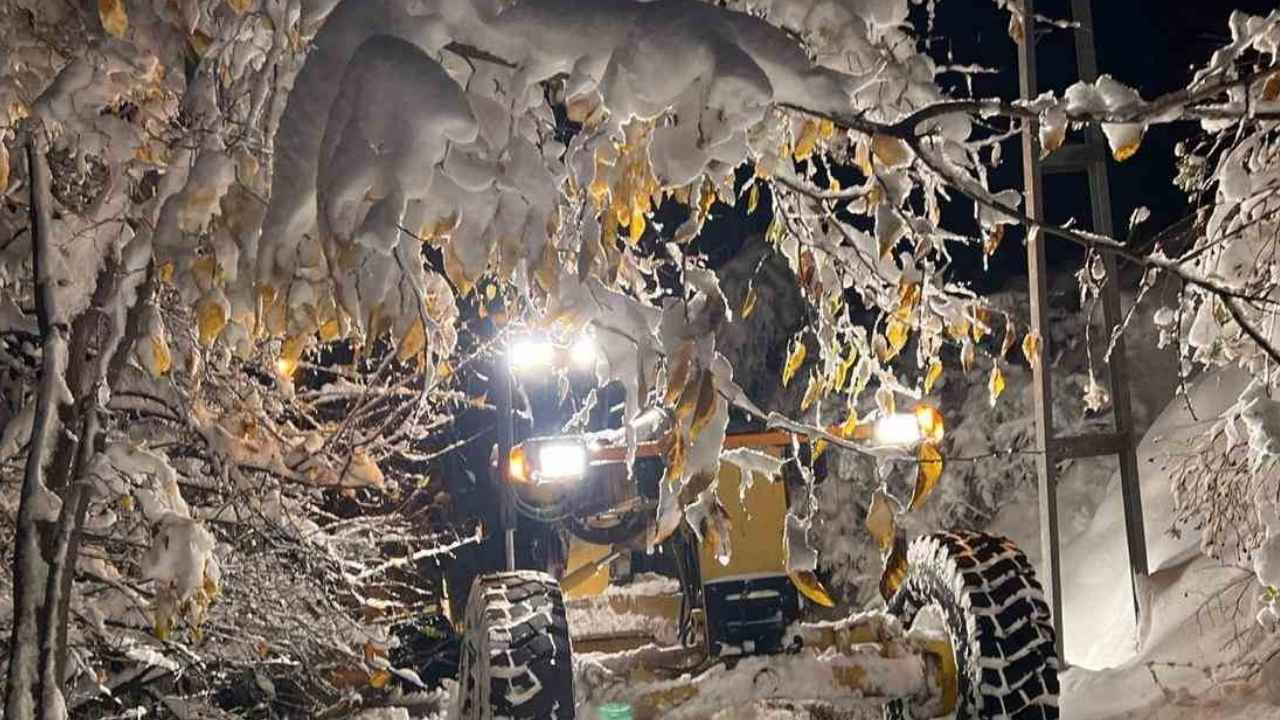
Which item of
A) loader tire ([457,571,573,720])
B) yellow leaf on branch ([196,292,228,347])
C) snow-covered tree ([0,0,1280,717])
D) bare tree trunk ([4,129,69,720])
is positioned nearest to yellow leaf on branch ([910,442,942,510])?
snow-covered tree ([0,0,1280,717])

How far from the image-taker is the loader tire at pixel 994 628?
448cm

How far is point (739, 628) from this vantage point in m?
5.13

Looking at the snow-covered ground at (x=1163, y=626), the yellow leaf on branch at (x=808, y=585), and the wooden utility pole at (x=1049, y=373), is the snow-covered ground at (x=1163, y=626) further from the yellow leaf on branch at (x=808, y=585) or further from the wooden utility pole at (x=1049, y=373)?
the yellow leaf on branch at (x=808, y=585)

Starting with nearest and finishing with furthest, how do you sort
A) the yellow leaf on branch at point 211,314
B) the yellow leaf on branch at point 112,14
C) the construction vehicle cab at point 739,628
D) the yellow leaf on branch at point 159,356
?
the yellow leaf on branch at point 211,314
the yellow leaf on branch at point 112,14
the yellow leaf on branch at point 159,356
the construction vehicle cab at point 739,628

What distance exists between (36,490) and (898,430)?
312cm

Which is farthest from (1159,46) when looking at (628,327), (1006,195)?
(628,327)

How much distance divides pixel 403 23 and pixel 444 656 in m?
9.30

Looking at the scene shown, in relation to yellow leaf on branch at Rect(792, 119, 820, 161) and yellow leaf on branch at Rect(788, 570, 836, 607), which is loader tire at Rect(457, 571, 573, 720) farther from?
yellow leaf on branch at Rect(792, 119, 820, 161)

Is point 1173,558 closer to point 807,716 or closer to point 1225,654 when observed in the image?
point 1225,654

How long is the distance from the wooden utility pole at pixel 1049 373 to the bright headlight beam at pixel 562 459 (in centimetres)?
490

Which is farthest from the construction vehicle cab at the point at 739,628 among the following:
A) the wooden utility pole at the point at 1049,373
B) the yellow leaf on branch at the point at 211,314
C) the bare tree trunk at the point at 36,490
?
the wooden utility pole at the point at 1049,373

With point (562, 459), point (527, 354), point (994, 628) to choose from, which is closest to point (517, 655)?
point (562, 459)

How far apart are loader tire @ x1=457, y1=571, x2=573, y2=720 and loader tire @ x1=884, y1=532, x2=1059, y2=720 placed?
1.81 meters

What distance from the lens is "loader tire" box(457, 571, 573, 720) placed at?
396 cm
